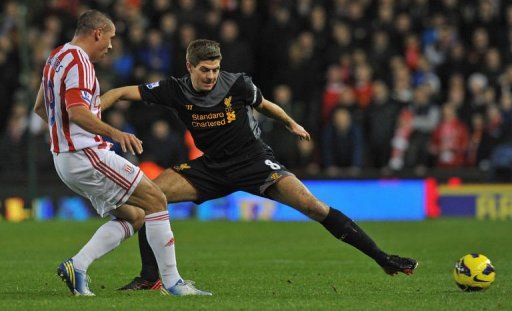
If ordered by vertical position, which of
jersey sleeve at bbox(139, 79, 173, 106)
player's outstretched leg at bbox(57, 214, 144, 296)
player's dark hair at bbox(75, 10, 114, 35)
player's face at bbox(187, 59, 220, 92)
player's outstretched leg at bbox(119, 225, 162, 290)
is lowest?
player's outstretched leg at bbox(119, 225, 162, 290)

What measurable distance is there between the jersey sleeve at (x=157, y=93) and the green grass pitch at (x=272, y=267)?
1.63 m

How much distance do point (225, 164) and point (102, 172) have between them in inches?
55.3

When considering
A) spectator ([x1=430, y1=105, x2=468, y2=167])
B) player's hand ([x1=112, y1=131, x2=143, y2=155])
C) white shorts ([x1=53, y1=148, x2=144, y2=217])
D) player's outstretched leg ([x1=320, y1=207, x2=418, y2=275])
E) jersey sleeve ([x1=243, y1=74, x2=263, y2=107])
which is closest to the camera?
player's hand ([x1=112, y1=131, x2=143, y2=155])

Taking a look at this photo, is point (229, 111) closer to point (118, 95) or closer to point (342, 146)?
point (118, 95)

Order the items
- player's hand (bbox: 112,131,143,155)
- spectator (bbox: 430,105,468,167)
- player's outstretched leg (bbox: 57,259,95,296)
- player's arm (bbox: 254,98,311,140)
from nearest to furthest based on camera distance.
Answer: player's hand (bbox: 112,131,143,155) → player's outstretched leg (bbox: 57,259,95,296) → player's arm (bbox: 254,98,311,140) → spectator (bbox: 430,105,468,167)

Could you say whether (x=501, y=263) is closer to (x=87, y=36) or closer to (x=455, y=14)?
(x=87, y=36)

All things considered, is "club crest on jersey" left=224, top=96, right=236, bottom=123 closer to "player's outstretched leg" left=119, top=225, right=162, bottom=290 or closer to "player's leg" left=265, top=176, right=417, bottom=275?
"player's leg" left=265, top=176, right=417, bottom=275

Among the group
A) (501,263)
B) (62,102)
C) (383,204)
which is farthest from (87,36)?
(383,204)

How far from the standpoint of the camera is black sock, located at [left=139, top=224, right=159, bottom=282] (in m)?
9.68

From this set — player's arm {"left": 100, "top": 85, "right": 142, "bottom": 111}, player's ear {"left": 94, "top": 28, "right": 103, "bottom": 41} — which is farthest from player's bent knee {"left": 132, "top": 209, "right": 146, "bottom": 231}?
player's ear {"left": 94, "top": 28, "right": 103, "bottom": 41}

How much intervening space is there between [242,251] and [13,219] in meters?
7.77

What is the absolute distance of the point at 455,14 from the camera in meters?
21.9

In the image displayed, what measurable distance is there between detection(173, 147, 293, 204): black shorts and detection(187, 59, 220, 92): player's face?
2.39 ft

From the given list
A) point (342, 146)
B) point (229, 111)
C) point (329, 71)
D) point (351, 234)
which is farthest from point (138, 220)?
point (329, 71)
